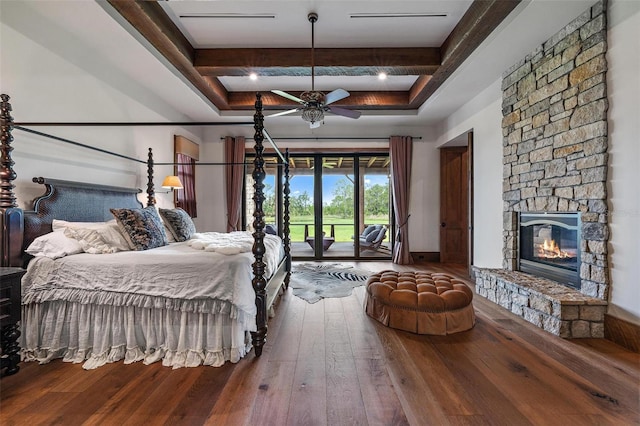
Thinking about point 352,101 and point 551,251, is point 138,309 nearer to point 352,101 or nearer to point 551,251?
point 551,251

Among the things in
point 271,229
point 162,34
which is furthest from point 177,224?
point 271,229

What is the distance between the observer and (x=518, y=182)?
3.65 metres

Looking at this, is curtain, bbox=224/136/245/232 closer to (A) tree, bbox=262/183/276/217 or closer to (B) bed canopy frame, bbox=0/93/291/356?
(A) tree, bbox=262/183/276/217

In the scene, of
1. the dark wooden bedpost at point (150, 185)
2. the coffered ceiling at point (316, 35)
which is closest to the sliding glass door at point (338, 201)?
the coffered ceiling at point (316, 35)

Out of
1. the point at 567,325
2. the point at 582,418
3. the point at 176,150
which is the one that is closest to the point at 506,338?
the point at 567,325

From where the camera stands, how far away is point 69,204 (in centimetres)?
284

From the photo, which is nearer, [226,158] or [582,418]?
[582,418]

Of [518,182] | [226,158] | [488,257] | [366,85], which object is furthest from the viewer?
[226,158]

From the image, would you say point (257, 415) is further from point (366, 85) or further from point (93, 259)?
point (366, 85)

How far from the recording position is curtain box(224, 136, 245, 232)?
604cm

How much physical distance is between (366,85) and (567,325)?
13.8ft

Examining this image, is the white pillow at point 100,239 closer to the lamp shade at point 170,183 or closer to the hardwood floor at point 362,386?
the hardwood floor at point 362,386

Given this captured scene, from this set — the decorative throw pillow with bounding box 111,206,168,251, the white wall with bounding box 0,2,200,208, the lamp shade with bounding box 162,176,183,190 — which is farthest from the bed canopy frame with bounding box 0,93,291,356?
the lamp shade with bounding box 162,176,183,190

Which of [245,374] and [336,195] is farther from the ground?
[336,195]
